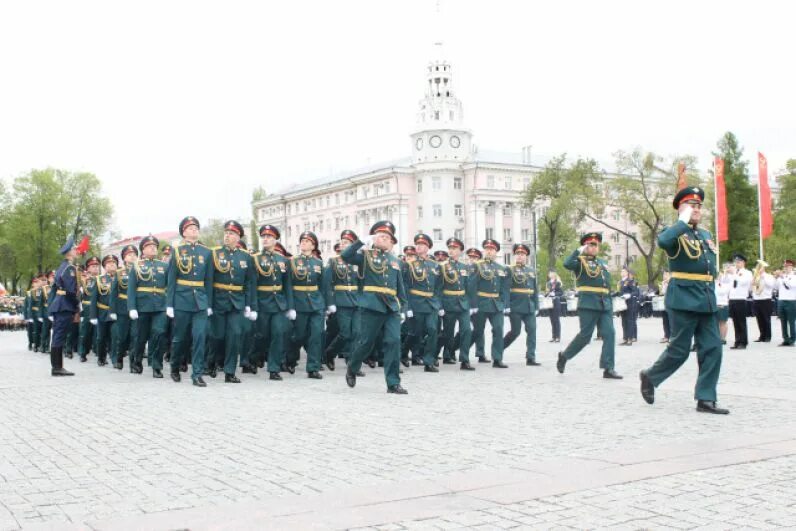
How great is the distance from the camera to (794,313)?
19.5 metres

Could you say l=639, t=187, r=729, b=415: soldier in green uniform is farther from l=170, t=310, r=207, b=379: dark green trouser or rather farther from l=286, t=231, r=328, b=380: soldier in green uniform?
l=170, t=310, r=207, b=379: dark green trouser

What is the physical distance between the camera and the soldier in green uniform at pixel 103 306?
57.9 feet

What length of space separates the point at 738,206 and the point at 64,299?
74466 millimetres

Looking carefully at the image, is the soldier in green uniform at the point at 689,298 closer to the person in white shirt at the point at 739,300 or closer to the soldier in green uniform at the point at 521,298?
the soldier in green uniform at the point at 521,298

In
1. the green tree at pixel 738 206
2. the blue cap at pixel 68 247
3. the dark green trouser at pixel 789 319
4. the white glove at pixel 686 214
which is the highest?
the green tree at pixel 738 206

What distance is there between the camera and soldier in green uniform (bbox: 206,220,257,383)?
41.7ft

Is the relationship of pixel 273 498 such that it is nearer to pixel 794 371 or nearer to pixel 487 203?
pixel 794 371

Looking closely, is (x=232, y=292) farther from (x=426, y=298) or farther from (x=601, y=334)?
(x=601, y=334)

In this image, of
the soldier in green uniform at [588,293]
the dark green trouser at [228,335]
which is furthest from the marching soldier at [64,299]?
the soldier in green uniform at [588,293]

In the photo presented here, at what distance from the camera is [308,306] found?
539 inches

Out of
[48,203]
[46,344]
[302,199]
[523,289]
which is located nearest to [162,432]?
[523,289]

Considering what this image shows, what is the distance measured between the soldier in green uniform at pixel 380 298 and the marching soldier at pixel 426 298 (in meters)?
2.97

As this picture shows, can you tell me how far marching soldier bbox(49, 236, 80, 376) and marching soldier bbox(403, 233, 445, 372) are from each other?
5409 millimetres

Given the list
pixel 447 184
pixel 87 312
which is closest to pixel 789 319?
pixel 87 312
